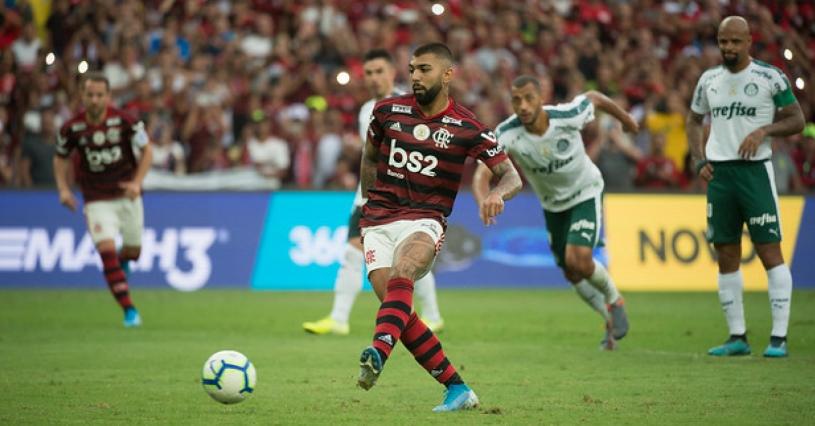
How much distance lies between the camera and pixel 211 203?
66.0 feet

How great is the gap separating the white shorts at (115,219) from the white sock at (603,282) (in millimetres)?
5827

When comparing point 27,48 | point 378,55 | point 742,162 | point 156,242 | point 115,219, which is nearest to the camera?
point 742,162

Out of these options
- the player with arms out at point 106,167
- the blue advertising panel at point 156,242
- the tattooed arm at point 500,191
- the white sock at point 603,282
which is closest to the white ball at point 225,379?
the tattooed arm at point 500,191

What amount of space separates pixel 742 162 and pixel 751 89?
2.18 feet

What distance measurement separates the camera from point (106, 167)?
15.0m

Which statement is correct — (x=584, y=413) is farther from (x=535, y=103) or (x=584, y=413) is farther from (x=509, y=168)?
(x=535, y=103)

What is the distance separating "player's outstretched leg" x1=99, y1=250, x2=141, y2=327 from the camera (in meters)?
14.8

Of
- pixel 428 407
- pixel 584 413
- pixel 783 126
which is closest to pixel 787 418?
pixel 584 413

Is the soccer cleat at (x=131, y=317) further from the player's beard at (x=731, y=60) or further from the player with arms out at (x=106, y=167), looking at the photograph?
the player's beard at (x=731, y=60)

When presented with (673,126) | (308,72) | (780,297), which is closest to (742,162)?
(780,297)

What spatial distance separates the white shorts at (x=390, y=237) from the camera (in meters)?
8.25

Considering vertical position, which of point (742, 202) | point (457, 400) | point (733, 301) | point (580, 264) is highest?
point (742, 202)

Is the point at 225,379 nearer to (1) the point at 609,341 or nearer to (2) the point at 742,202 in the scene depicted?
(1) the point at 609,341

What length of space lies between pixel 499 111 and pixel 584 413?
15620mm
